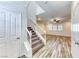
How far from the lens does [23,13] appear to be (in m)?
1.90

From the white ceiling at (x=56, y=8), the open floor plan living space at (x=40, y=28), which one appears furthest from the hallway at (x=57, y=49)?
the white ceiling at (x=56, y=8)

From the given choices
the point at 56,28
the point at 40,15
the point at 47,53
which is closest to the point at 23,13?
the point at 40,15

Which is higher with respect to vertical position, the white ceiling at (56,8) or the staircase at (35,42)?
the white ceiling at (56,8)

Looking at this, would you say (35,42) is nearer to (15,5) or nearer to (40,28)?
(40,28)

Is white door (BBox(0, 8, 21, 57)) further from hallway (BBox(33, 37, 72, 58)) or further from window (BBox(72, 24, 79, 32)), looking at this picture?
window (BBox(72, 24, 79, 32))

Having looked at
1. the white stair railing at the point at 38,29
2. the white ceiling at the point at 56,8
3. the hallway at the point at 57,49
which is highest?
the white ceiling at the point at 56,8

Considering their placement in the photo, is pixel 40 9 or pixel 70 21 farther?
pixel 40 9

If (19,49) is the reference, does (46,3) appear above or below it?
above

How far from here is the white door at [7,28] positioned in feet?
5.87

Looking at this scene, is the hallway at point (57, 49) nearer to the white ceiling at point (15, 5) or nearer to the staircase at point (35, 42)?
the staircase at point (35, 42)

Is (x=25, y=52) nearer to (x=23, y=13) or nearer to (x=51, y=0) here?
(x=23, y=13)

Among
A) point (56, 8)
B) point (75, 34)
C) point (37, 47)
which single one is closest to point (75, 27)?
point (75, 34)

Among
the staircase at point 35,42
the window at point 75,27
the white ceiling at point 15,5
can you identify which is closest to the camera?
the window at point 75,27

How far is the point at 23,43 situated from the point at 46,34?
50 cm
